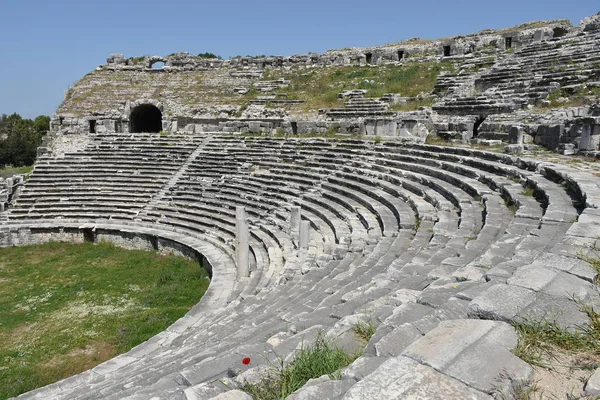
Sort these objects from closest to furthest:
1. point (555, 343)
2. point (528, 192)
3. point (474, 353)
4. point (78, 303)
Answer: point (474, 353), point (555, 343), point (528, 192), point (78, 303)

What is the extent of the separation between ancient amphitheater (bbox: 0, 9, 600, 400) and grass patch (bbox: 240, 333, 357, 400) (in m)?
0.16

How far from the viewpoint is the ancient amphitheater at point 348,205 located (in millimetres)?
2975

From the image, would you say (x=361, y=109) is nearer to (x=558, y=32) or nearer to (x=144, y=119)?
(x=558, y=32)

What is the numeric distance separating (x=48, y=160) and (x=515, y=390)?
67.0ft

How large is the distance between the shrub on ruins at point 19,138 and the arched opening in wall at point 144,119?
19.6m

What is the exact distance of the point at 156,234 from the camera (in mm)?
14562

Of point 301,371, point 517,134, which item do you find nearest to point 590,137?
point 517,134

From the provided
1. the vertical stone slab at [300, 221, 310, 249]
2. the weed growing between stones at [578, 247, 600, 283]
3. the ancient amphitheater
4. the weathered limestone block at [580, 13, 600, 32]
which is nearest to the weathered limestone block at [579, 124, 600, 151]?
the ancient amphitheater

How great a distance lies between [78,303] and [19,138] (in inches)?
1424

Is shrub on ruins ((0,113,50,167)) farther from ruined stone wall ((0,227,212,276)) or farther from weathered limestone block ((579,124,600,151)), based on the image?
weathered limestone block ((579,124,600,151))

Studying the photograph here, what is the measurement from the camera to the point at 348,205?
1135 cm

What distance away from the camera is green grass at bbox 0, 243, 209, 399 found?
8.27 meters

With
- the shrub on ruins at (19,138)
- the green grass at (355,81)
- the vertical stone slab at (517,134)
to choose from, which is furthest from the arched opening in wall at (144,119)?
the shrub on ruins at (19,138)

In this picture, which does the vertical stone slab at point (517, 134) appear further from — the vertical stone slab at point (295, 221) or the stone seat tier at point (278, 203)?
the vertical stone slab at point (295, 221)
